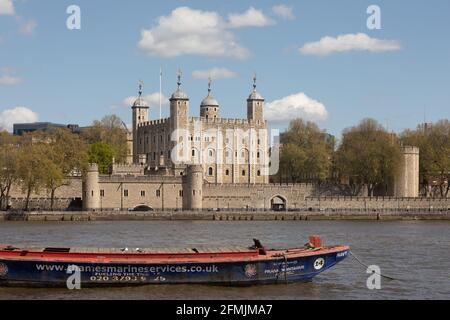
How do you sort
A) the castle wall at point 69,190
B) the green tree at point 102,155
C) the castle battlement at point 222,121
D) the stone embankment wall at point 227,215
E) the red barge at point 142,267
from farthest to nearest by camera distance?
the castle battlement at point 222,121 → the green tree at point 102,155 → the castle wall at point 69,190 → the stone embankment wall at point 227,215 → the red barge at point 142,267

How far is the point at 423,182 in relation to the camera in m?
118

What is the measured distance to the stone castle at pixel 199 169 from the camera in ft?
319

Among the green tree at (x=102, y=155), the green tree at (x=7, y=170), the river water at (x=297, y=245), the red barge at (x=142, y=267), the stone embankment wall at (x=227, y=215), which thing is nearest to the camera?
the river water at (x=297, y=245)

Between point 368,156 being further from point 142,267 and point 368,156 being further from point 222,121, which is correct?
point 142,267

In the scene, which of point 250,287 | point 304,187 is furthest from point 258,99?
point 250,287

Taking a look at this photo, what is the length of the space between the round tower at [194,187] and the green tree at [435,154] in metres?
32.4

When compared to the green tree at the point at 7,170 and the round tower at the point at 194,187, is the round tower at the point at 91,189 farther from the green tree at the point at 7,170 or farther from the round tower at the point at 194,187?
the round tower at the point at 194,187

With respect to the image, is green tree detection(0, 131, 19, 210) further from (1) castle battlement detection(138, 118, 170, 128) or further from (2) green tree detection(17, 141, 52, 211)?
(1) castle battlement detection(138, 118, 170, 128)

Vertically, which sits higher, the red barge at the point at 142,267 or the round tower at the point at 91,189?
the round tower at the point at 91,189

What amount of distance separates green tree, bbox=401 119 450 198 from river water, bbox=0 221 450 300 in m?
23.0

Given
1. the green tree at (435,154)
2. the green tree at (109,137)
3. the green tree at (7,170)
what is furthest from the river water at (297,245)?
the green tree at (109,137)

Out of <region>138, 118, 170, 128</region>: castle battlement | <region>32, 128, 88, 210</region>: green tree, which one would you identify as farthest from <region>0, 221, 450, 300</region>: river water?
<region>138, 118, 170, 128</region>: castle battlement
